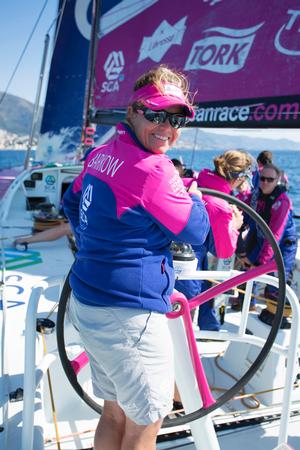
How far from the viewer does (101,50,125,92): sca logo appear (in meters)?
4.72

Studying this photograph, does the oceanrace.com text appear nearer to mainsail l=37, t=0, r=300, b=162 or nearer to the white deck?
mainsail l=37, t=0, r=300, b=162

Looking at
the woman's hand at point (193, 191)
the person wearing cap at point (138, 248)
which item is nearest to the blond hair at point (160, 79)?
the person wearing cap at point (138, 248)

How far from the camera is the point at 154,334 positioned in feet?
3.26

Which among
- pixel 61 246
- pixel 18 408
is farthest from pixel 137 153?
pixel 61 246

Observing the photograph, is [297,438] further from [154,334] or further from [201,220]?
[201,220]

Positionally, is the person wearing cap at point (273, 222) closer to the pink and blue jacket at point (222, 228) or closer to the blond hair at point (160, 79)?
the pink and blue jacket at point (222, 228)

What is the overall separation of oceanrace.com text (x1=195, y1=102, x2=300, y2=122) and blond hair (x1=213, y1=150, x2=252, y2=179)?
99 cm

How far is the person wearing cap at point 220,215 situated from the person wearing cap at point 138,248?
0.34 meters

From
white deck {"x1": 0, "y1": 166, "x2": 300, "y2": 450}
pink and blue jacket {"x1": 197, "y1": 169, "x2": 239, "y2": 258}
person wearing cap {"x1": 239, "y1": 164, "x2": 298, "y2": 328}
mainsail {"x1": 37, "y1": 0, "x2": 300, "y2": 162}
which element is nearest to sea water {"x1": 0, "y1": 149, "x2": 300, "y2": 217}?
mainsail {"x1": 37, "y1": 0, "x2": 300, "y2": 162}

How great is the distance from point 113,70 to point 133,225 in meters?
4.33

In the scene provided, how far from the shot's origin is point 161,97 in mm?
1005

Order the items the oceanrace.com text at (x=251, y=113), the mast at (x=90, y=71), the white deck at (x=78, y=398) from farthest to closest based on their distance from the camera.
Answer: the mast at (x=90, y=71)
the oceanrace.com text at (x=251, y=113)
the white deck at (x=78, y=398)

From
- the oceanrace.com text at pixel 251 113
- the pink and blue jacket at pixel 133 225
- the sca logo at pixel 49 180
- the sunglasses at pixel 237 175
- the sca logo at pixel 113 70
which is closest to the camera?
the pink and blue jacket at pixel 133 225

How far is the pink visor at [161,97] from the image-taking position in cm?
100
